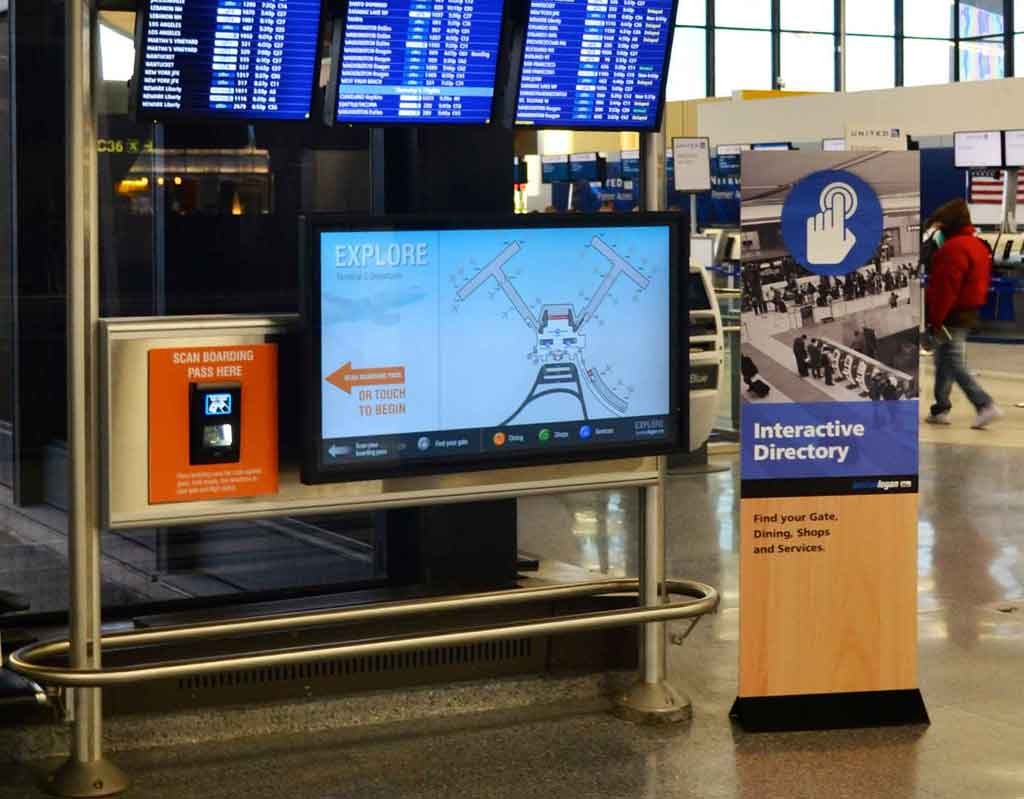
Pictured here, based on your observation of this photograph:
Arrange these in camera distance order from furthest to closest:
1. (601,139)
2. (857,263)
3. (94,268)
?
(601,139), (857,263), (94,268)

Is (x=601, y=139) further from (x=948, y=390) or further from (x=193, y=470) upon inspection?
(x=193, y=470)

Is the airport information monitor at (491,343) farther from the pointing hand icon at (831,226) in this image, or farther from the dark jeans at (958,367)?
the dark jeans at (958,367)

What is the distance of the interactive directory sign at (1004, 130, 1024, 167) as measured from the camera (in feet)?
66.2

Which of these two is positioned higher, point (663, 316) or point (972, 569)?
point (663, 316)

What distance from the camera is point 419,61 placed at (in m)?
4.78

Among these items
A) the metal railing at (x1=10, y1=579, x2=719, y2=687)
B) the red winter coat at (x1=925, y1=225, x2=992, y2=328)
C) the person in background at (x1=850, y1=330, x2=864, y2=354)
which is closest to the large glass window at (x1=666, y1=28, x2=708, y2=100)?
the red winter coat at (x1=925, y1=225, x2=992, y2=328)

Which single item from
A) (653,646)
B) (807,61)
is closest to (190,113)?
(653,646)

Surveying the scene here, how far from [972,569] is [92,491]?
166 inches

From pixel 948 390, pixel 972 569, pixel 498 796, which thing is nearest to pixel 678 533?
pixel 972 569

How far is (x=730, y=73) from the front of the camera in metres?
37.2

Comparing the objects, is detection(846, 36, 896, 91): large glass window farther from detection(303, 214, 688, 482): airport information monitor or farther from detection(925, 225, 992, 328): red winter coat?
detection(303, 214, 688, 482): airport information monitor

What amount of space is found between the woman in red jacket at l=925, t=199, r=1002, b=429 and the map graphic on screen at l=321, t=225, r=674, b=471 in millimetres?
7837

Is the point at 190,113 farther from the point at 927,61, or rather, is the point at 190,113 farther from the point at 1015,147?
the point at 927,61

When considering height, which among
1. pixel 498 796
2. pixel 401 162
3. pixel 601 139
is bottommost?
pixel 498 796
